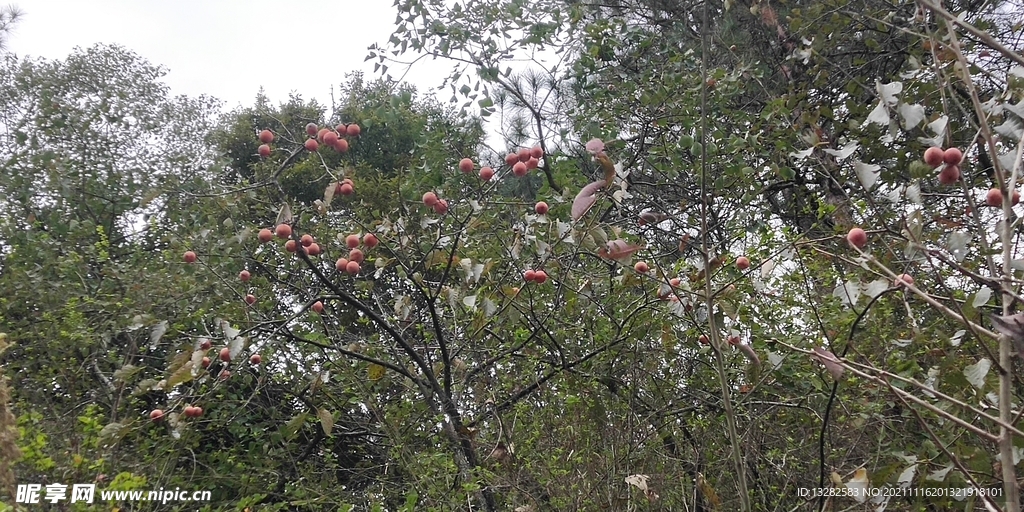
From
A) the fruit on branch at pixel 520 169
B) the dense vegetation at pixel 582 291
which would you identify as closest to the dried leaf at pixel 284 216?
the dense vegetation at pixel 582 291

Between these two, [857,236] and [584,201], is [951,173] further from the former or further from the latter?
[584,201]

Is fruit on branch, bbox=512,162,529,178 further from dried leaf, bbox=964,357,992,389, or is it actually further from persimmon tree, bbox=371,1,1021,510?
dried leaf, bbox=964,357,992,389

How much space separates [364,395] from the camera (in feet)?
8.26

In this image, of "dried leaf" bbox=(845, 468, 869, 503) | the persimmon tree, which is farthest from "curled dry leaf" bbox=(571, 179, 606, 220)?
"dried leaf" bbox=(845, 468, 869, 503)

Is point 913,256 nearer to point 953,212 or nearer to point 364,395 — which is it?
point 953,212

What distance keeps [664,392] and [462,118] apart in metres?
2.17

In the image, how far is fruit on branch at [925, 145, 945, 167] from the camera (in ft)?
3.68

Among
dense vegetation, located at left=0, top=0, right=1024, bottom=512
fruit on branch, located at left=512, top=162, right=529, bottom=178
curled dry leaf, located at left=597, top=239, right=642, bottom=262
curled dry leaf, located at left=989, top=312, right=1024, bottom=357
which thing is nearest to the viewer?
curled dry leaf, located at left=989, top=312, right=1024, bottom=357

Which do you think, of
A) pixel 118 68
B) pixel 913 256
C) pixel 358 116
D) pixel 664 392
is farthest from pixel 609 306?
pixel 118 68

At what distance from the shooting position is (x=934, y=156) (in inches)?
44.3

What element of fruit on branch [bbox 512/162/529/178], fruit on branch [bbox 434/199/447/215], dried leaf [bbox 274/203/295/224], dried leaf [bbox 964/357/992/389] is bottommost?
dried leaf [bbox 964/357/992/389]

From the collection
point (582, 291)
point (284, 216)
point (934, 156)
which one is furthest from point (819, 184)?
point (284, 216)

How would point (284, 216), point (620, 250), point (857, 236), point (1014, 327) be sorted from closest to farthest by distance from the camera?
point (1014, 327), point (857, 236), point (620, 250), point (284, 216)

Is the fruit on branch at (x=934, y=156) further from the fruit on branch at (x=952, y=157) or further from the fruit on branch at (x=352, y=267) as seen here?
the fruit on branch at (x=352, y=267)
